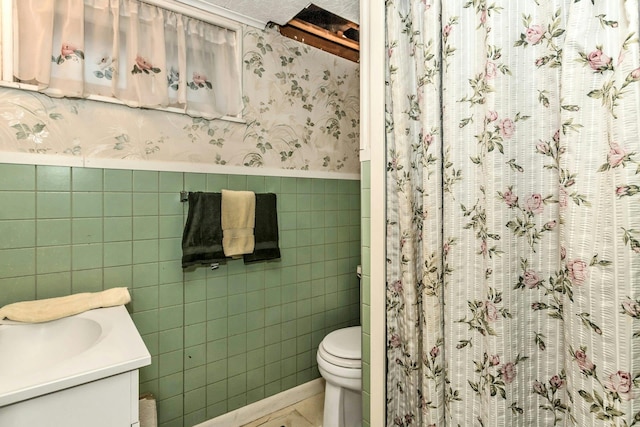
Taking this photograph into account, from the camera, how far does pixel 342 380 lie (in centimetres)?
159

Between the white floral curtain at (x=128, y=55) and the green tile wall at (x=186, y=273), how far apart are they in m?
0.37

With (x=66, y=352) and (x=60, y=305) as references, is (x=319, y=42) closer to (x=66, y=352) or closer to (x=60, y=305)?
(x=60, y=305)

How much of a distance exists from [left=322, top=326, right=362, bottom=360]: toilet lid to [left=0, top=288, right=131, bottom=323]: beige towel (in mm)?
1001

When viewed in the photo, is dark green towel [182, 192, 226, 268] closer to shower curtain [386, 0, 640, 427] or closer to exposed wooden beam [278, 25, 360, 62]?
shower curtain [386, 0, 640, 427]

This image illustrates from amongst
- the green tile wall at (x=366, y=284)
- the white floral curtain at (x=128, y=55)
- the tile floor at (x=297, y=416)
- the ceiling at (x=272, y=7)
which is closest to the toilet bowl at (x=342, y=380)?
the tile floor at (x=297, y=416)

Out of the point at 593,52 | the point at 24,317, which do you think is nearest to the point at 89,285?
the point at 24,317

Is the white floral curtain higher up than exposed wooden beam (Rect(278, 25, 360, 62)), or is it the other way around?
exposed wooden beam (Rect(278, 25, 360, 62))

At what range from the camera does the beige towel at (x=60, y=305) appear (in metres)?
1.12

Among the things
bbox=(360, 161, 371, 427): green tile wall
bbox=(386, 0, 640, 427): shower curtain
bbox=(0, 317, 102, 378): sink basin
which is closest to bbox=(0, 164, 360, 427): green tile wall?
bbox=(0, 317, 102, 378): sink basin

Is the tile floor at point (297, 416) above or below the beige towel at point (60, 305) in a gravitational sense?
below

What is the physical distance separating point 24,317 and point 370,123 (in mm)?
1396

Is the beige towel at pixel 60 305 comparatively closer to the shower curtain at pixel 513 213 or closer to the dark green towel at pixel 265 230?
the dark green towel at pixel 265 230

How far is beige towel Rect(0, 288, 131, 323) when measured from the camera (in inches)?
44.1

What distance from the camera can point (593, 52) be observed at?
0.67m
